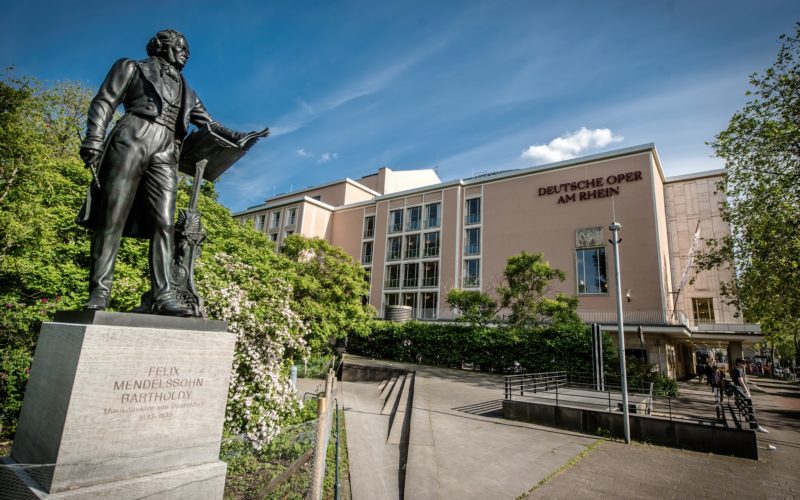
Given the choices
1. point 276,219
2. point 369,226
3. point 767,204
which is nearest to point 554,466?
point 767,204

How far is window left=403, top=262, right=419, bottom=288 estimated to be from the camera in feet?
122

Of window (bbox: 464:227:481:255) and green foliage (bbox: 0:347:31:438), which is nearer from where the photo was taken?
green foliage (bbox: 0:347:31:438)

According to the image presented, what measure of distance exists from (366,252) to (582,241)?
21803 millimetres

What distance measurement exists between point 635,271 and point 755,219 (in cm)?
1013

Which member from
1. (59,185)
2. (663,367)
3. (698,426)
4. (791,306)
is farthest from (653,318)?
(59,185)

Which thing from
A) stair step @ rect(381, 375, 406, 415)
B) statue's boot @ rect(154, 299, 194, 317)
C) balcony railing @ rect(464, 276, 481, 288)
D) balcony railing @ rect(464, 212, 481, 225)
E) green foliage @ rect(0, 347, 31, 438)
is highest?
balcony railing @ rect(464, 212, 481, 225)

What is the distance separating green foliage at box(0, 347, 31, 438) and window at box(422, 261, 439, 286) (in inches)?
1185

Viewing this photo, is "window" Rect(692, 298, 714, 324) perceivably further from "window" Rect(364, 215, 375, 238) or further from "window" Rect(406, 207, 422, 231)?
"window" Rect(364, 215, 375, 238)

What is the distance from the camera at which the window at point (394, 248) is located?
39.2 m

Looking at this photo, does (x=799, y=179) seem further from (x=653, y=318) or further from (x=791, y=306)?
(x=653, y=318)

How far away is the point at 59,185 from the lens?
11.8 meters

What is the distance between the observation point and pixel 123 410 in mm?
2713

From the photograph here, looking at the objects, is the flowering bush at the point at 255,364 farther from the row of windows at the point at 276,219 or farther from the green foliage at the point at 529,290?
the row of windows at the point at 276,219

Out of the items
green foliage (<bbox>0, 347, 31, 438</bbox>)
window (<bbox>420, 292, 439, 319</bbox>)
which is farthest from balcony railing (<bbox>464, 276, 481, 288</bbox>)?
green foliage (<bbox>0, 347, 31, 438</bbox>)
